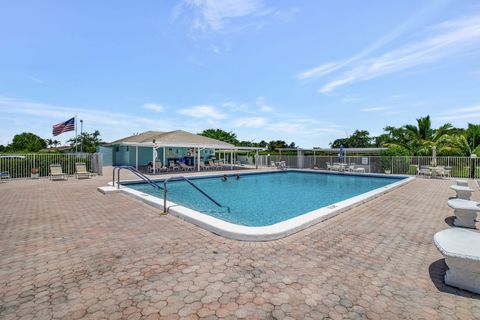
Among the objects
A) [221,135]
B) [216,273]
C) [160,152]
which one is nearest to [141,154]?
[160,152]

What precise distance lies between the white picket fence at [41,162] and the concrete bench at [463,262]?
60.4 feet

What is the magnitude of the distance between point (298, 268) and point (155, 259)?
6.90 ft

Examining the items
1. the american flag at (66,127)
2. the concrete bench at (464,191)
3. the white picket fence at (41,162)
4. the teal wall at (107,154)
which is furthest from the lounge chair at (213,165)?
the concrete bench at (464,191)

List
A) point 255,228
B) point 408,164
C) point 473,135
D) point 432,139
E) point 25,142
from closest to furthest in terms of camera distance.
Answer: point 255,228
point 408,164
point 473,135
point 432,139
point 25,142

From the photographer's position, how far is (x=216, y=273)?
10.6 ft

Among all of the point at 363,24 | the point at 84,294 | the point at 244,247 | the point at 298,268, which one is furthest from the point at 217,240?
the point at 363,24

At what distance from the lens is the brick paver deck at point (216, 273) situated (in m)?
2.50

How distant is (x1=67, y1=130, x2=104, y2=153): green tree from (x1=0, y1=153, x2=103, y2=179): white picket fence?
4072cm

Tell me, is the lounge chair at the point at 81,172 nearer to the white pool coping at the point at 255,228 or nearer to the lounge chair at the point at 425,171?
the white pool coping at the point at 255,228

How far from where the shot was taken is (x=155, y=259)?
3.67 metres

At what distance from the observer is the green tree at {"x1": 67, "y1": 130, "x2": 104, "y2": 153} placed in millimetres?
54175

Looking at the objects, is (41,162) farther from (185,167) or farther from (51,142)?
(51,142)

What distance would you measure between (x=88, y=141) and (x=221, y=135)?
31.5m

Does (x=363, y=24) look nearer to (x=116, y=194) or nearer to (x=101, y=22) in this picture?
(x=101, y=22)
